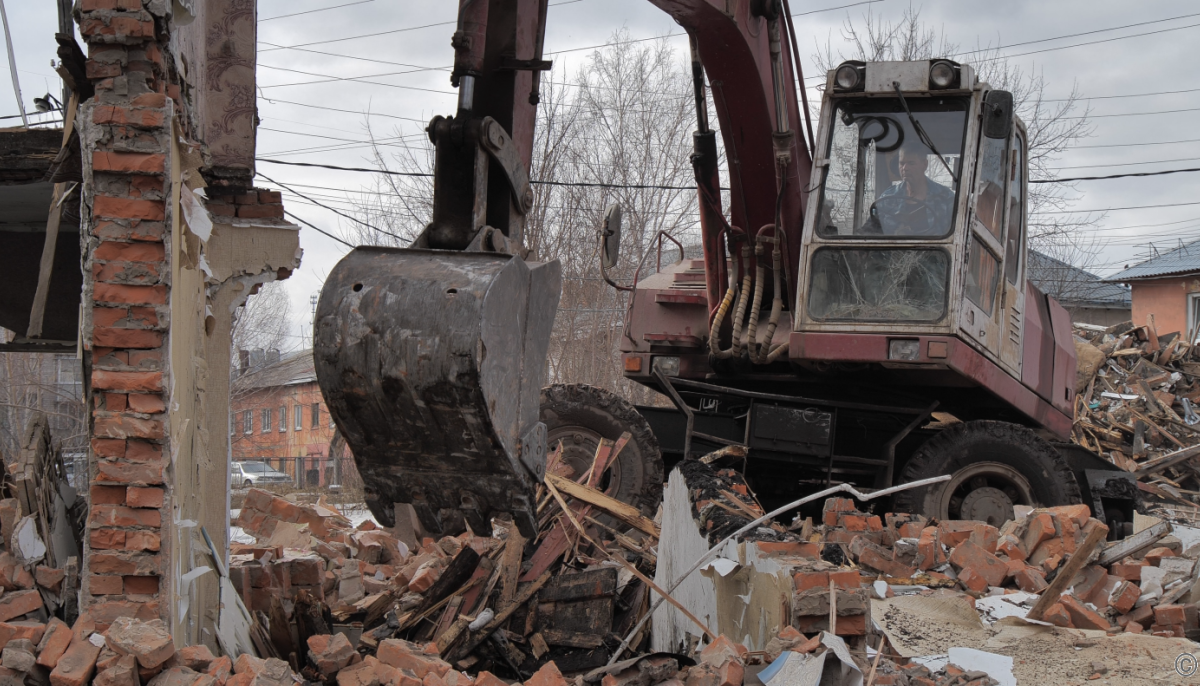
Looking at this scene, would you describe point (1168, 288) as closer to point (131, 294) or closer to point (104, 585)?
point (131, 294)

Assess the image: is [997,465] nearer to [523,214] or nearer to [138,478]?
[523,214]

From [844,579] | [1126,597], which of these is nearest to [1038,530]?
[1126,597]

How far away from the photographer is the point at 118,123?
12.6ft

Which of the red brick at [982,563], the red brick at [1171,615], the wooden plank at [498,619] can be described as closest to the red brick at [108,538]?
the wooden plank at [498,619]

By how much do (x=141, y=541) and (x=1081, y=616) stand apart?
13.7ft

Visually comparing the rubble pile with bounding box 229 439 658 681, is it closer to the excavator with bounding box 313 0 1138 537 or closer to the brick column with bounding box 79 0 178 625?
the excavator with bounding box 313 0 1138 537

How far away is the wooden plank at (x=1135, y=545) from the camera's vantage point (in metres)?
5.14

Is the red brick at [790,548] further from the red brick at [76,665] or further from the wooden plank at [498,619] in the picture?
the red brick at [76,665]

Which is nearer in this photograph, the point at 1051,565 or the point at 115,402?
the point at 115,402

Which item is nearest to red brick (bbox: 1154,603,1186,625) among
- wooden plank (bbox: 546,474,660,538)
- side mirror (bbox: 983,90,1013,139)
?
side mirror (bbox: 983,90,1013,139)

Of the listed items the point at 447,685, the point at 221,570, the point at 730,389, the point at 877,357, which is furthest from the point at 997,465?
the point at 221,570

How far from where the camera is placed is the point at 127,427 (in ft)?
12.5

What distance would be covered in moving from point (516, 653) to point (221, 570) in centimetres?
180

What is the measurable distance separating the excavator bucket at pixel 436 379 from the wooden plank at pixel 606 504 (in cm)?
361
